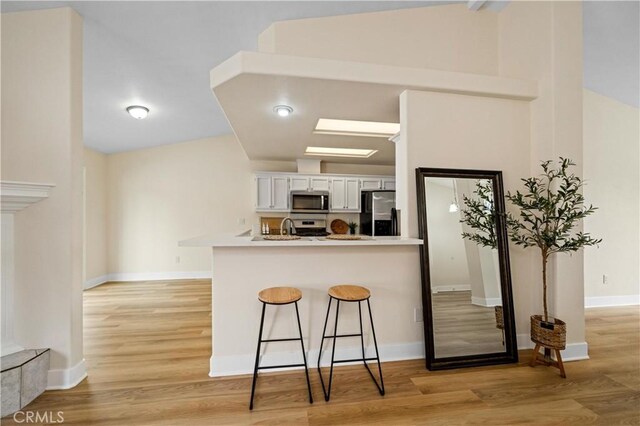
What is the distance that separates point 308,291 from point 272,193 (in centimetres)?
315

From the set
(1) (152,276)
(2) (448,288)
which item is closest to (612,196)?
(2) (448,288)

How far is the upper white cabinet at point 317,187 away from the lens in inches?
202

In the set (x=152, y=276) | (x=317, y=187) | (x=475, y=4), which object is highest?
(x=475, y=4)

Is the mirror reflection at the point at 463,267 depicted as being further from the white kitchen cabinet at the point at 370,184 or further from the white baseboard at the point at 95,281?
the white baseboard at the point at 95,281

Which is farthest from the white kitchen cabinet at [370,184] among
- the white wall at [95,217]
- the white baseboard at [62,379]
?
the white wall at [95,217]

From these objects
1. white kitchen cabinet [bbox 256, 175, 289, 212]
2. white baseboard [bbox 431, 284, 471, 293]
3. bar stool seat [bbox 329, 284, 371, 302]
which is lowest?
white baseboard [bbox 431, 284, 471, 293]

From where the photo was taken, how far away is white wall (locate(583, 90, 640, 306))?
382cm

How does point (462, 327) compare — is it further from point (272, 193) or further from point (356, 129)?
point (272, 193)

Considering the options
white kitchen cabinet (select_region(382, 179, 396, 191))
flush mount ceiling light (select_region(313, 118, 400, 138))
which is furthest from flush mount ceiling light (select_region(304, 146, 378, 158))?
flush mount ceiling light (select_region(313, 118, 400, 138))

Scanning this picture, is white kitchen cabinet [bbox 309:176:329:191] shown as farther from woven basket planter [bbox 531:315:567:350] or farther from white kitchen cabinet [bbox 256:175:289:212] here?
woven basket planter [bbox 531:315:567:350]

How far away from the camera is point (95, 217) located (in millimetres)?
5016

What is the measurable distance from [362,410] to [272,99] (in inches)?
102

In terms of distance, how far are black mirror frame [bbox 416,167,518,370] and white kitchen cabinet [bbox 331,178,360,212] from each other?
2.92m

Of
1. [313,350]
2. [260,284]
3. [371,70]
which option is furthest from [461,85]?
[313,350]
